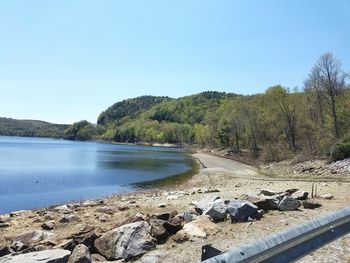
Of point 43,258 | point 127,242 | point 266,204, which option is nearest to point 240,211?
point 266,204

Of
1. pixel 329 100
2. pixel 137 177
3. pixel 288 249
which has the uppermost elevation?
pixel 329 100

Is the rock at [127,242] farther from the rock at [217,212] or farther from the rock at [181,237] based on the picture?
the rock at [217,212]

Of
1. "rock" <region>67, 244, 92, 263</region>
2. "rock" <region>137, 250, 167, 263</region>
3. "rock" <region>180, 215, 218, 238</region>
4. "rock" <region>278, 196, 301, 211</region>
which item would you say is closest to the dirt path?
"rock" <region>278, 196, 301, 211</region>

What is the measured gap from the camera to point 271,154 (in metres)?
73.0

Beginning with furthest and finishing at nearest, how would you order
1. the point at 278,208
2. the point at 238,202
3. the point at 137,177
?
the point at 137,177
the point at 278,208
the point at 238,202

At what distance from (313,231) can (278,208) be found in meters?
8.91

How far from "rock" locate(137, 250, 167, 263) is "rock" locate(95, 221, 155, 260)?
287 mm

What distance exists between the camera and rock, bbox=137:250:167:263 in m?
8.43

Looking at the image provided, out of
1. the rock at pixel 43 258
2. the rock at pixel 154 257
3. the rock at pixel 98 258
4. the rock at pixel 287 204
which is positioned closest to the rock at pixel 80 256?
the rock at pixel 43 258

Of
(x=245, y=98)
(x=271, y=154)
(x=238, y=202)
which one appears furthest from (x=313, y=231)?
(x=245, y=98)

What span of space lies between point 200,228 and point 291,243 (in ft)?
21.3

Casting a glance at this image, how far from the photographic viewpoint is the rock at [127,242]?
9172mm

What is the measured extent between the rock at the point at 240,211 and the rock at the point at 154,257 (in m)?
3.38

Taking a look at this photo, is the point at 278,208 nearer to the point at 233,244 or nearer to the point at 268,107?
the point at 233,244
